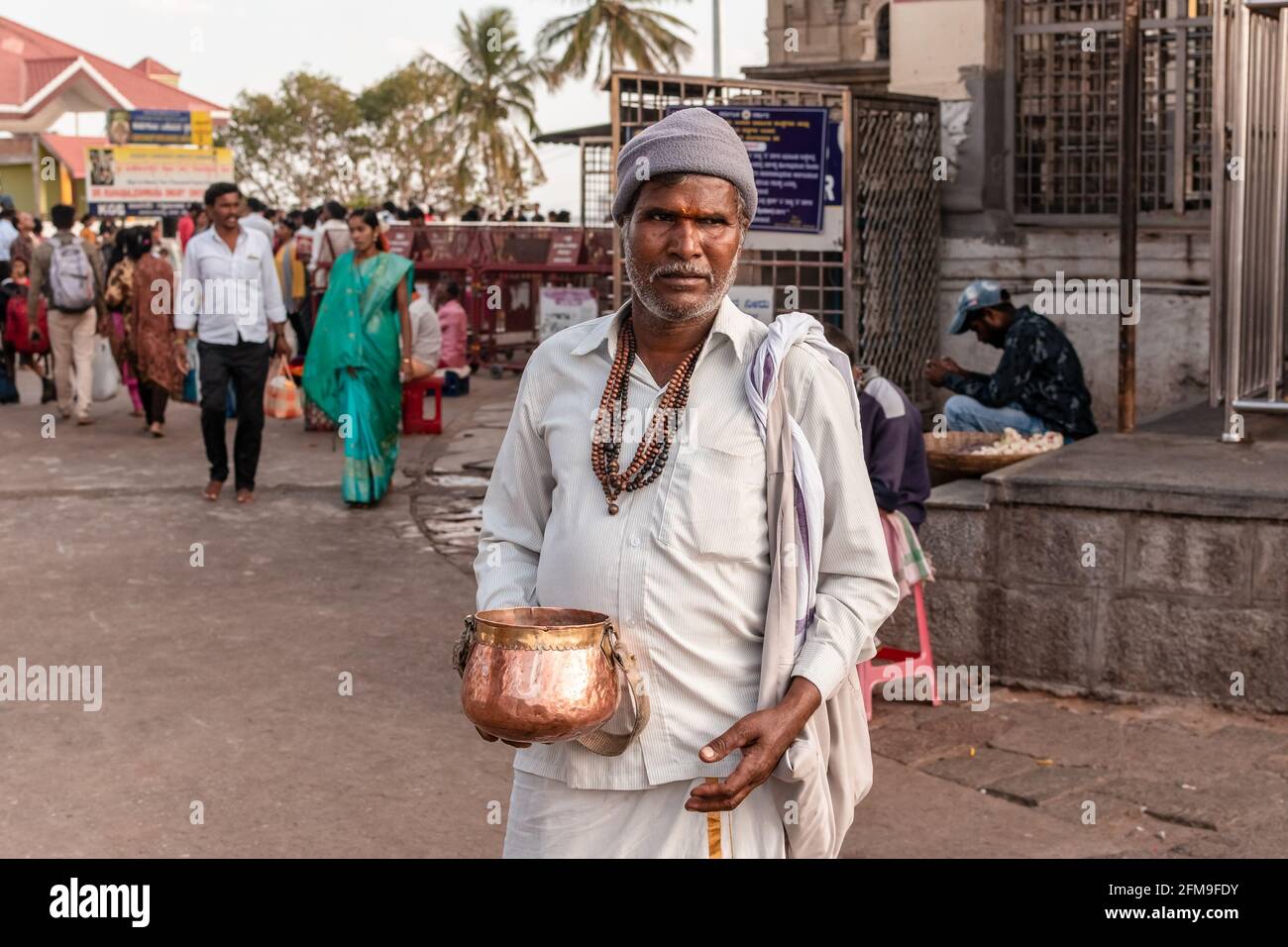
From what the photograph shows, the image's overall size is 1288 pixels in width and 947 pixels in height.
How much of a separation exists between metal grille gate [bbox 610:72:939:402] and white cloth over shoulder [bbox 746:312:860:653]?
208 inches

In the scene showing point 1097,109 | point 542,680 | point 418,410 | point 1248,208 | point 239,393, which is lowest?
point 418,410

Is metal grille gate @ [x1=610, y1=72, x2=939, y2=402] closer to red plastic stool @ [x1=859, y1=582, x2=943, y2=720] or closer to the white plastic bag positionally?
red plastic stool @ [x1=859, y1=582, x2=943, y2=720]

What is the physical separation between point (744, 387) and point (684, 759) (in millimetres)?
588

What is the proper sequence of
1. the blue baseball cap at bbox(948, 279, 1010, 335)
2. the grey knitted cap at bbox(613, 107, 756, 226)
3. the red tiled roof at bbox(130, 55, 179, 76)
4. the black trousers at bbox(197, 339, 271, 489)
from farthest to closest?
the red tiled roof at bbox(130, 55, 179, 76) → the black trousers at bbox(197, 339, 271, 489) → the blue baseball cap at bbox(948, 279, 1010, 335) → the grey knitted cap at bbox(613, 107, 756, 226)

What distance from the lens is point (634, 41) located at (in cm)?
4438

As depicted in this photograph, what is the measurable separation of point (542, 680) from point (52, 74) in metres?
50.6

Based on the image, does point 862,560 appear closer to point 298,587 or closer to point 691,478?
point 691,478

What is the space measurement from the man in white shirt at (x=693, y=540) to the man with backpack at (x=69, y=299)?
11402 millimetres

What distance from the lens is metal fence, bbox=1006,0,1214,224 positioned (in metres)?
9.54

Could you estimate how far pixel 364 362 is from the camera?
9727 millimetres

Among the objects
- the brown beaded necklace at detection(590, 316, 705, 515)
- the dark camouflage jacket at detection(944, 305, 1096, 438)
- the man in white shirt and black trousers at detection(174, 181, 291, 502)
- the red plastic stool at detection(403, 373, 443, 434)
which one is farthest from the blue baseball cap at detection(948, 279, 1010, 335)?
the red plastic stool at detection(403, 373, 443, 434)

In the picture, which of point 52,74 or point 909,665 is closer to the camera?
point 909,665

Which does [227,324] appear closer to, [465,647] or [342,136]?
[465,647]

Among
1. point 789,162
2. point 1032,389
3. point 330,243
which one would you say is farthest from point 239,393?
point 330,243
